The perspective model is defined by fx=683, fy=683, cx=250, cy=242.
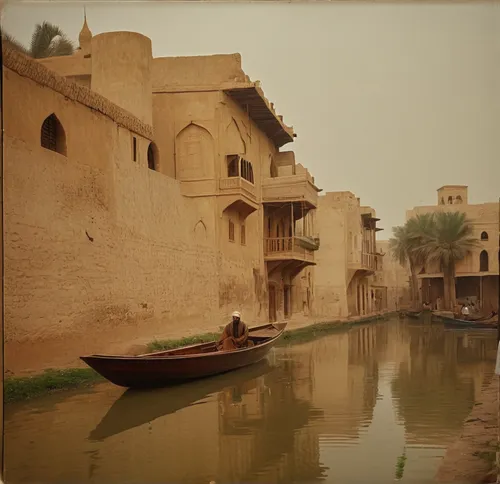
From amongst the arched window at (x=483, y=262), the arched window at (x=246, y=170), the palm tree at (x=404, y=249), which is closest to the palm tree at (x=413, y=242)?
the palm tree at (x=404, y=249)

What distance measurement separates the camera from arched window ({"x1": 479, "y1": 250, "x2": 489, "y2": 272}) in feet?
23.9

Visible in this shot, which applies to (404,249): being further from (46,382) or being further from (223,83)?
(46,382)

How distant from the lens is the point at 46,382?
7.67 m

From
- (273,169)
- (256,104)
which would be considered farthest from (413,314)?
(256,104)

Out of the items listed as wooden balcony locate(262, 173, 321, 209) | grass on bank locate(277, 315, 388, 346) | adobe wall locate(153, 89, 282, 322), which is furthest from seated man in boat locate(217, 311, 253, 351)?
wooden balcony locate(262, 173, 321, 209)

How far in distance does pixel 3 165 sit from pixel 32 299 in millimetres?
1548

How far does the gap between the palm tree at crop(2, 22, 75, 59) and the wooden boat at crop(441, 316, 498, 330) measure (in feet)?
18.2

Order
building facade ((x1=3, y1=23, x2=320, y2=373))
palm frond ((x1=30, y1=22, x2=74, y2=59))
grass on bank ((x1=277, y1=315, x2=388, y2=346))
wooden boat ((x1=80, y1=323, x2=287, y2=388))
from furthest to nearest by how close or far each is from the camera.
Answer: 1. grass on bank ((x1=277, y1=315, x2=388, y2=346))
2. wooden boat ((x1=80, y1=323, x2=287, y2=388))
3. building facade ((x1=3, y1=23, x2=320, y2=373))
4. palm frond ((x1=30, y1=22, x2=74, y2=59))

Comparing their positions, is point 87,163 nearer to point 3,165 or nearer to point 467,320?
point 3,165

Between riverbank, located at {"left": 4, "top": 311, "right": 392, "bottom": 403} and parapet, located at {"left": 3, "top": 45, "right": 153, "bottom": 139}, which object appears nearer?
riverbank, located at {"left": 4, "top": 311, "right": 392, "bottom": 403}

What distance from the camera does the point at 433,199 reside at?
7.59m

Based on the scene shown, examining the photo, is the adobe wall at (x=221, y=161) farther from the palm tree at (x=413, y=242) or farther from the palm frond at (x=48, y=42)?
the palm tree at (x=413, y=242)

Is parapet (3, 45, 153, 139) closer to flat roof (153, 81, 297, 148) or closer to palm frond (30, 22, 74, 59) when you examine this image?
palm frond (30, 22, 74, 59)

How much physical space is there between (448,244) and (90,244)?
14.3 feet
